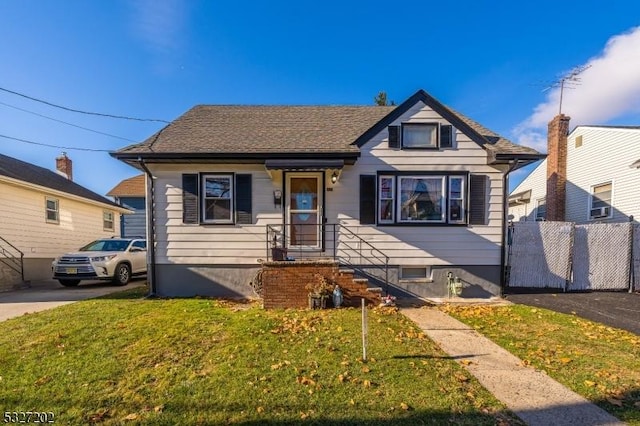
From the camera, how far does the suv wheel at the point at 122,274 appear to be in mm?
10375

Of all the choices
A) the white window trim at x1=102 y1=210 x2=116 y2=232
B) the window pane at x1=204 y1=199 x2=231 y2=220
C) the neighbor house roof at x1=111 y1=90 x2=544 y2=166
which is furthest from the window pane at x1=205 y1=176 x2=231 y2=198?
the white window trim at x1=102 y1=210 x2=116 y2=232

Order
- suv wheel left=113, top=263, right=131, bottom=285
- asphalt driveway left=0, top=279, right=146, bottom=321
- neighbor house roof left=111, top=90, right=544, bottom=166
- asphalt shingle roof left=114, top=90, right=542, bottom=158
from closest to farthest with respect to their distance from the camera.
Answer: asphalt driveway left=0, top=279, right=146, bottom=321 → neighbor house roof left=111, top=90, right=544, bottom=166 → asphalt shingle roof left=114, top=90, right=542, bottom=158 → suv wheel left=113, top=263, right=131, bottom=285

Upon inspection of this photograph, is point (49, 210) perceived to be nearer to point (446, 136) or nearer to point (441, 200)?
point (441, 200)

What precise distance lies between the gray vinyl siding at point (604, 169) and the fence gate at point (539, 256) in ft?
17.7

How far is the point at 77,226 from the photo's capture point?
1382cm

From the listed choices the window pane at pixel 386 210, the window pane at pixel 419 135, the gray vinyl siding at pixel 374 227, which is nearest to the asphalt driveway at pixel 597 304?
the gray vinyl siding at pixel 374 227

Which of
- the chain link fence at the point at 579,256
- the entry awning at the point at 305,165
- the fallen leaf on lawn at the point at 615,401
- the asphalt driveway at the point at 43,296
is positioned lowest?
the asphalt driveway at the point at 43,296

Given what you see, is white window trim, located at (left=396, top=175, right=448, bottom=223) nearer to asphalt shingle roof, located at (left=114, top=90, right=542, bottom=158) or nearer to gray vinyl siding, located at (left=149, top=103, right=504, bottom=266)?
gray vinyl siding, located at (left=149, top=103, right=504, bottom=266)

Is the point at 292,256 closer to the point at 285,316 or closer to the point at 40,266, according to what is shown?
the point at 285,316

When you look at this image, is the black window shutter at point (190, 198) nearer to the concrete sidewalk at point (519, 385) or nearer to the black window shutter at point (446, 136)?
the concrete sidewalk at point (519, 385)

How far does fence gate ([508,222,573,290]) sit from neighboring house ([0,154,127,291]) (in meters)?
15.7

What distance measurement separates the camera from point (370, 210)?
26.6 feet

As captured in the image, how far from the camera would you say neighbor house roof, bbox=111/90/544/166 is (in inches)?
305

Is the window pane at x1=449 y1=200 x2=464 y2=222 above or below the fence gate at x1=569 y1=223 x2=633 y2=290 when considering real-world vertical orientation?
above
